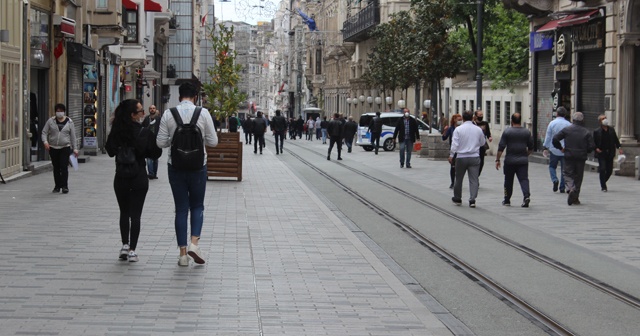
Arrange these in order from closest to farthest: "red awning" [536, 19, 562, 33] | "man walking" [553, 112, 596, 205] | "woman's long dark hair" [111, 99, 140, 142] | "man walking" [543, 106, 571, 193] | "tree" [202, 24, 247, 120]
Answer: "woman's long dark hair" [111, 99, 140, 142] < "man walking" [553, 112, 596, 205] < "man walking" [543, 106, 571, 193] < "tree" [202, 24, 247, 120] < "red awning" [536, 19, 562, 33]

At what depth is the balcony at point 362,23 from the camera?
7562 cm

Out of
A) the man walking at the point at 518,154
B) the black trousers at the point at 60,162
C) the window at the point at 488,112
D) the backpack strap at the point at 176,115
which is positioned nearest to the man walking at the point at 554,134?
the man walking at the point at 518,154

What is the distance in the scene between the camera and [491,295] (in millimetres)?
10031

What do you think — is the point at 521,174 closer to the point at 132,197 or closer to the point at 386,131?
the point at 132,197

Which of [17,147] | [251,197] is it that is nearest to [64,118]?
[251,197]

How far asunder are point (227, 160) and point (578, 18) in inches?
484

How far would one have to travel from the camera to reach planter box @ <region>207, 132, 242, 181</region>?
2583 cm

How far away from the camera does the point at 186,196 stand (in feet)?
36.8

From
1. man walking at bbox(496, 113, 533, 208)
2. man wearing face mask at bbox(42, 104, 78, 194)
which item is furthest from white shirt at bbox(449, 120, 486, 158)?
man wearing face mask at bbox(42, 104, 78, 194)

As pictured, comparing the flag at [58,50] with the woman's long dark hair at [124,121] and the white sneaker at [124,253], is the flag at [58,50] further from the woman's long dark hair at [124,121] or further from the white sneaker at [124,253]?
the white sneaker at [124,253]

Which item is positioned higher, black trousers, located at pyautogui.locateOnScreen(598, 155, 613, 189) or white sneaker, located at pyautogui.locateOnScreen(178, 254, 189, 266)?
black trousers, located at pyautogui.locateOnScreen(598, 155, 613, 189)

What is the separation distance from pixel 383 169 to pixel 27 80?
1148cm

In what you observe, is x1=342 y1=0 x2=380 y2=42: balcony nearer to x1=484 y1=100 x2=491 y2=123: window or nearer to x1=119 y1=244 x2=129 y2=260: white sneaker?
x1=484 y1=100 x2=491 y2=123: window

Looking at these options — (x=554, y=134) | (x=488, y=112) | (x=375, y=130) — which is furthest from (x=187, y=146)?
(x=375, y=130)
